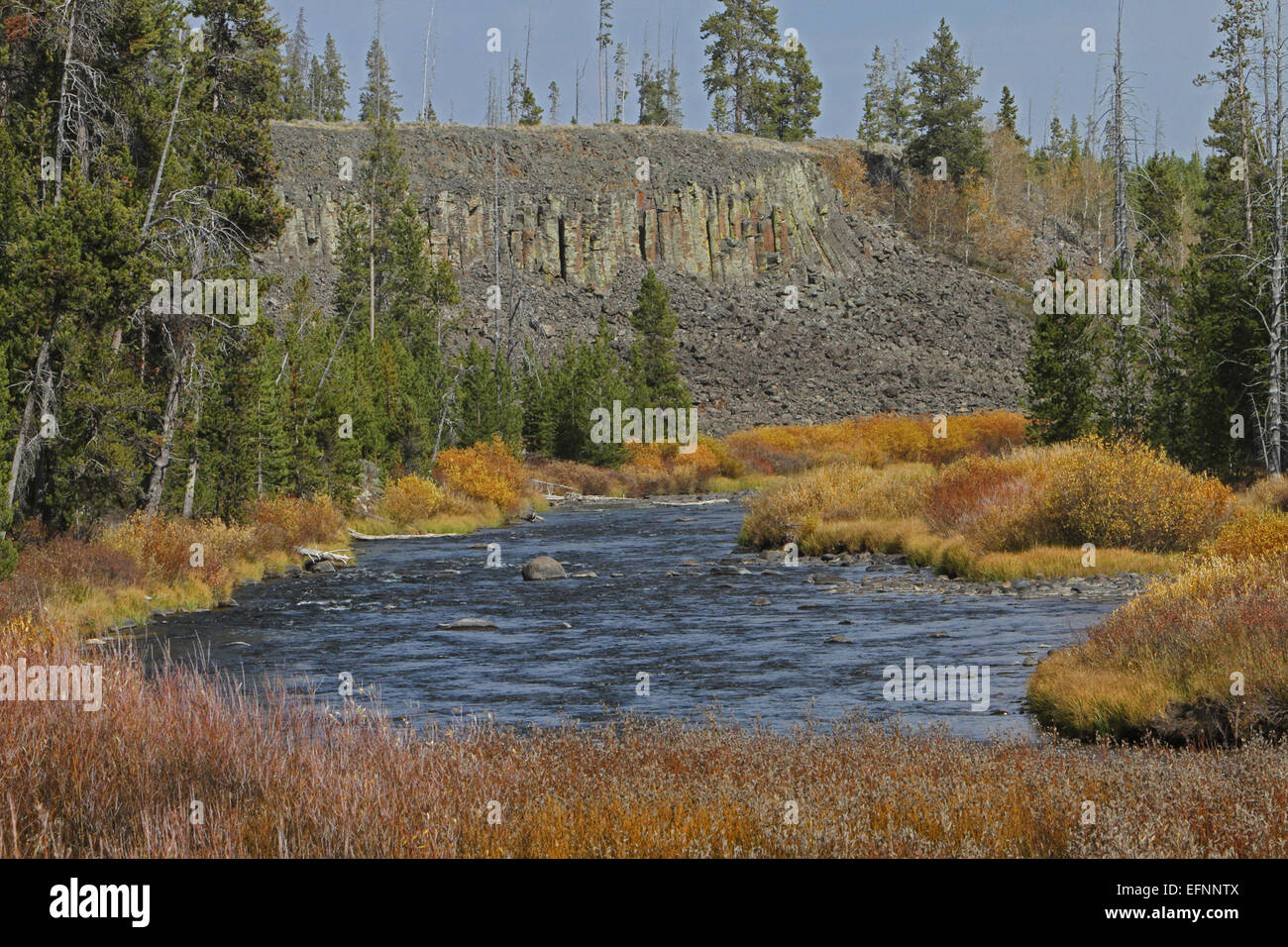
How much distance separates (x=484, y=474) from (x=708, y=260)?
61.1 m

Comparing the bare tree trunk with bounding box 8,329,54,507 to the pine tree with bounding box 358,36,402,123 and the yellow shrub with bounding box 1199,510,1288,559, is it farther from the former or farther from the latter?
the pine tree with bounding box 358,36,402,123

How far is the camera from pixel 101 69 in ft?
93.9

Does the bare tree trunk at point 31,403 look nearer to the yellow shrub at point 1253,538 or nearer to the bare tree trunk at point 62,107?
the bare tree trunk at point 62,107

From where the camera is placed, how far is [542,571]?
30.9 metres

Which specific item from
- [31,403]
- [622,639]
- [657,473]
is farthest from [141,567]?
[657,473]

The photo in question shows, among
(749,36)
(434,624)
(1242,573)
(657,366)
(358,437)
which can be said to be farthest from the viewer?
(749,36)

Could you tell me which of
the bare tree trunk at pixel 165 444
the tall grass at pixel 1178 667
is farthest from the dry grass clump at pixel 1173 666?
the bare tree trunk at pixel 165 444

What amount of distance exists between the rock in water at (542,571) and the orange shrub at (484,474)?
1921cm

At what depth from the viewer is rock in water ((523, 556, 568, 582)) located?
30.7 meters

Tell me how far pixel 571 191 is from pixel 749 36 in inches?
1380

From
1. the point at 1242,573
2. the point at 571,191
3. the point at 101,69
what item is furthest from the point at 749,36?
the point at 1242,573

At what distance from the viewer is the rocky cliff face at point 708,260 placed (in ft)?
308
